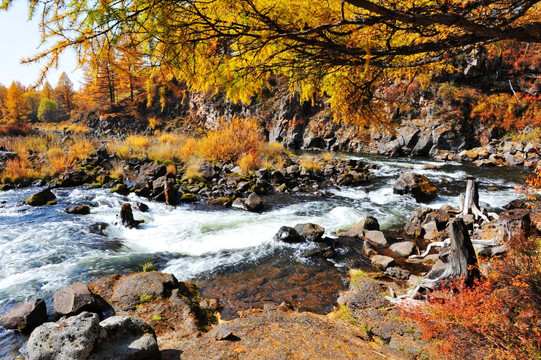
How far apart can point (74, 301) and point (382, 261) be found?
5293 mm

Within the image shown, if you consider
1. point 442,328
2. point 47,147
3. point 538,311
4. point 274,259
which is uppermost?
point 47,147

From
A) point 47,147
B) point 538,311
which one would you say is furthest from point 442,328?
point 47,147

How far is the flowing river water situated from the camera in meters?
4.61

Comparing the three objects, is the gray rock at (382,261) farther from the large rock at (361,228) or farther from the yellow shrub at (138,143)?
the yellow shrub at (138,143)

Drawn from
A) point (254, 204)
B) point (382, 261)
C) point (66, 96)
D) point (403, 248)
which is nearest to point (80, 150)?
point (254, 204)

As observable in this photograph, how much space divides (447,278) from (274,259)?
10.4ft

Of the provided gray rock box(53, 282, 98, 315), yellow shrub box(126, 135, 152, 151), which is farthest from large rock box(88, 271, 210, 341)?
yellow shrub box(126, 135, 152, 151)

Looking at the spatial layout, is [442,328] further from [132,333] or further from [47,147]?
[47,147]

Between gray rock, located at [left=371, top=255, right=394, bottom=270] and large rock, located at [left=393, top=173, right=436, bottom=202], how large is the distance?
17.7 feet

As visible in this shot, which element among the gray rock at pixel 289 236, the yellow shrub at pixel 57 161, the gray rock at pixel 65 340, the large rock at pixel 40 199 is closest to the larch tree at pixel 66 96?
the yellow shrub at pixel 57 161

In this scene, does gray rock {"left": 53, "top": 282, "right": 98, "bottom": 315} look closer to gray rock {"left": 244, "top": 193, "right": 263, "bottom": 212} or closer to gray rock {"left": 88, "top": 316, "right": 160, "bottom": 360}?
gray rock {"left": 88, "top": 316, "right": 160, "bottom": 360}

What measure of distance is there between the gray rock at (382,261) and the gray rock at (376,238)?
864mm

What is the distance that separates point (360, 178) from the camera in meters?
12.9

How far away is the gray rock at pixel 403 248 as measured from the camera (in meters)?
6.01
